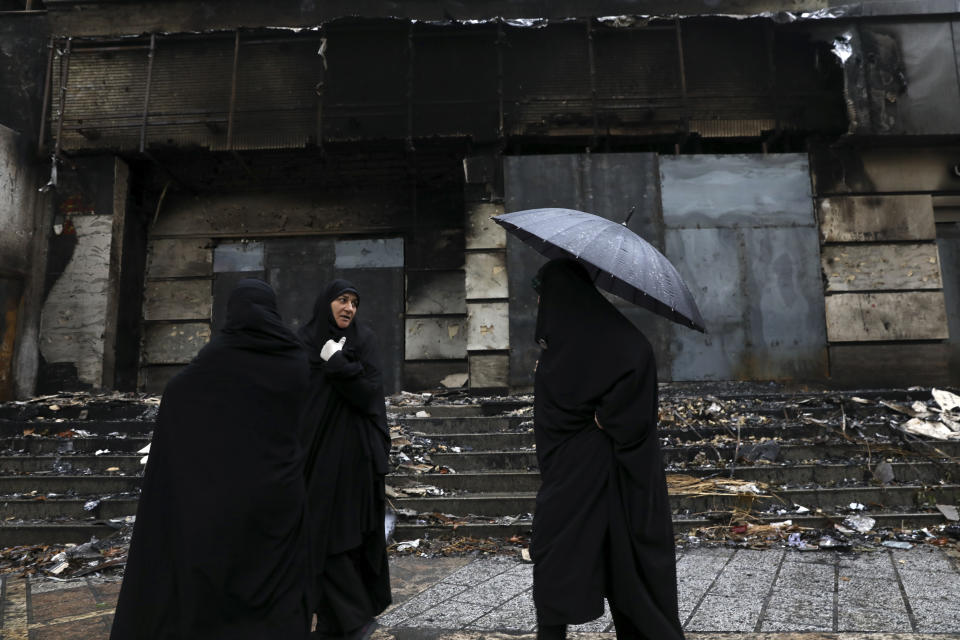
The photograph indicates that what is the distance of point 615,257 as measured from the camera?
252 cm

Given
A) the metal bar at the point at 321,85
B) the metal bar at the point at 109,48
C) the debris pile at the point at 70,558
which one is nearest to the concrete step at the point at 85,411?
the debris pile at the point at 70,558

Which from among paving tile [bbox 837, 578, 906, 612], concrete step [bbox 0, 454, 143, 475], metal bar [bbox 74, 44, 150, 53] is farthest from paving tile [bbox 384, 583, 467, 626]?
metal bar [bbox 74, 44, 150, 53]

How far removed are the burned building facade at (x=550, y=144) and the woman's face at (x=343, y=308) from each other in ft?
23.3

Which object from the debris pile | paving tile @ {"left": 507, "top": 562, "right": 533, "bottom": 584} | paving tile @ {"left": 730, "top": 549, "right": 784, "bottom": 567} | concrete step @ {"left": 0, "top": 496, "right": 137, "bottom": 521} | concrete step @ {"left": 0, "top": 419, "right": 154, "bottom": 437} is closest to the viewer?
paving tile @ {"left": 507, "top": 562, "right": 533, "bottom": 584}

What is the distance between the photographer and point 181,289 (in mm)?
12383

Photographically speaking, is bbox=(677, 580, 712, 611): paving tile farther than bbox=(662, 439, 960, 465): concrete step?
No

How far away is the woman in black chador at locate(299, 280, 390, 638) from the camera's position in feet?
10.6

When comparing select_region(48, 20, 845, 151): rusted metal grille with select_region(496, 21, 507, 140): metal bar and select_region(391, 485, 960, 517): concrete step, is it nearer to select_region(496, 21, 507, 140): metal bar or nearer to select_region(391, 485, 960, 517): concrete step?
select_region(496, 21, 507, 140): metal bar

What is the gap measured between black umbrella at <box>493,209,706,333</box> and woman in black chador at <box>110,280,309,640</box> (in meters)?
1.25

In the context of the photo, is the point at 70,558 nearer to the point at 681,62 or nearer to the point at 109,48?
the point at 109,48

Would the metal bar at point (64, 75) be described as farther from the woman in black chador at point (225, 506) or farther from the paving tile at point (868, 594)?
the paving tile at point (868, 594)

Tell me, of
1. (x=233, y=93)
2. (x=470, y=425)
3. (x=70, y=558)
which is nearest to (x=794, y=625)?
(x=470, y=425)

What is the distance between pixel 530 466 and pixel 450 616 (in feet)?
10.4

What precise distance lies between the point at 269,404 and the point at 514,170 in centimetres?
888
